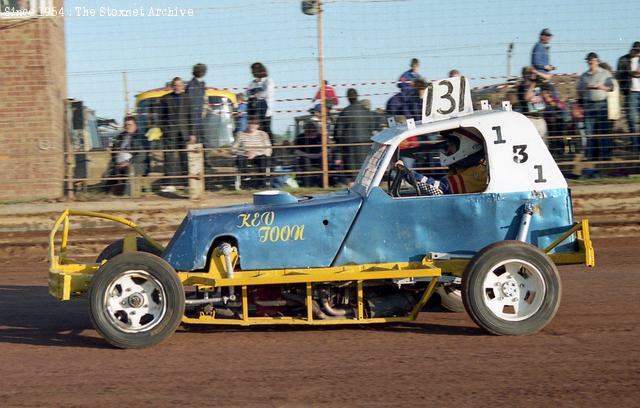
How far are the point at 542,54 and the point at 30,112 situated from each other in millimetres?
7530

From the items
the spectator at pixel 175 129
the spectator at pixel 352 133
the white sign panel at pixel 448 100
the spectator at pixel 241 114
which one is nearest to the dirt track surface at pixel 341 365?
the white sign panel at pixel 448 100

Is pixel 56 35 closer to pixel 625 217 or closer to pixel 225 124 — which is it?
pixel 225 124

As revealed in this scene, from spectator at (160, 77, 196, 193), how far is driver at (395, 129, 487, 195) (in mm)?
6278

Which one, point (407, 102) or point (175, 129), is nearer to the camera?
point (407, 102)

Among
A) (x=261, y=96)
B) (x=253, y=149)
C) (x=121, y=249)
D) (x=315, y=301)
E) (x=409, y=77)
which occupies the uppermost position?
(x=409, y=77)

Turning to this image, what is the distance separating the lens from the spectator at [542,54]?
41.8ft

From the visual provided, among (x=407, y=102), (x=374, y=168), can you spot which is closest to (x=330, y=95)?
(x=407, y=102)

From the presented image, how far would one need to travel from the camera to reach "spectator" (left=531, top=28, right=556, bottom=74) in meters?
12.7

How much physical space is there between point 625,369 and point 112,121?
910 centimetres

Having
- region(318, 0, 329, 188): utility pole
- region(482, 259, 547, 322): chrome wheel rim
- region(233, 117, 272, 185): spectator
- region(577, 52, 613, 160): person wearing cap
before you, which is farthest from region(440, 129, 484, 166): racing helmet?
region(577, 52, 613, 160): person wearing cap

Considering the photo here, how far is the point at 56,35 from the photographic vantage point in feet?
45.5

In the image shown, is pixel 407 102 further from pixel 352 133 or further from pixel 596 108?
pixel 596 108

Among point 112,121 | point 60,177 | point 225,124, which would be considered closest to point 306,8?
point 225,124

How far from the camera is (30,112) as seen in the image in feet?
44.1
